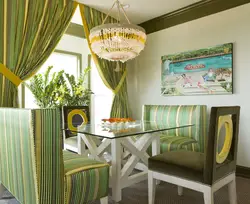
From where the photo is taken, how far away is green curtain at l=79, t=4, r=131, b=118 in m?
3.68

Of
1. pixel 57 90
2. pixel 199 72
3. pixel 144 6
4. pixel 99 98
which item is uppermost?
pixel 144 6

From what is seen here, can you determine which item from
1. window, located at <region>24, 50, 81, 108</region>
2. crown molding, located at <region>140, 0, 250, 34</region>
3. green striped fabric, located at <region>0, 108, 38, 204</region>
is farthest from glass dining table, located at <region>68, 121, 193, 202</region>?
crown molding, located at <region>140, 0, 250, 34</region>

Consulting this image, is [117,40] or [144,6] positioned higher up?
[144,6]

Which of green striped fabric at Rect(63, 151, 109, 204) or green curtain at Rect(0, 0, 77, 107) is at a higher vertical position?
green curtain at Rect(0, 0, 77, 107)

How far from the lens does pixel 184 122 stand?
3.20m

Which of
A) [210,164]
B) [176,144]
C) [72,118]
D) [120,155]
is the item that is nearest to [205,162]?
[210,164]

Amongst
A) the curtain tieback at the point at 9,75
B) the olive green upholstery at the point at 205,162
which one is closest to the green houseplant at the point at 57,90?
the curtain tieback at the point at 9,75

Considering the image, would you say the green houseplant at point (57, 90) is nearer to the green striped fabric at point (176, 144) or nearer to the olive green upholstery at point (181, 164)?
the green striped fabric at point (176, 144)

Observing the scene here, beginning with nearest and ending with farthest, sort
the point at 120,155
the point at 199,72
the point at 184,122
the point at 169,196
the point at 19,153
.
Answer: the point at 19,153 < the point at 120,155 < the point at 169,196 < the point at 184,122 < the point at 199,72

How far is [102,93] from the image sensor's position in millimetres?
4348

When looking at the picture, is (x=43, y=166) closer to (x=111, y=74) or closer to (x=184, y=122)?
(x=184, y=122)

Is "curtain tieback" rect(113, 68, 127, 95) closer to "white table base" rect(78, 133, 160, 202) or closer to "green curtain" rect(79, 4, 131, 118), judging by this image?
"green curtain" rect(79, 4, 131, 118)

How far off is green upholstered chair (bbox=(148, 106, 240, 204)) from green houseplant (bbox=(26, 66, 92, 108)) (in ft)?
6.87

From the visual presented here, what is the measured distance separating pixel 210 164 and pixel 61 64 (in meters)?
3.11
